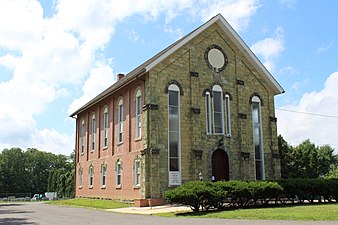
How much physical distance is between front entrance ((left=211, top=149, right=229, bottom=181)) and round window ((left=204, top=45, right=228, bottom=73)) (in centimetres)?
600

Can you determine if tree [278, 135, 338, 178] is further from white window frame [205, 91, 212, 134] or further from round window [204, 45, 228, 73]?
A: white window frame [205, 91, 212, 134]

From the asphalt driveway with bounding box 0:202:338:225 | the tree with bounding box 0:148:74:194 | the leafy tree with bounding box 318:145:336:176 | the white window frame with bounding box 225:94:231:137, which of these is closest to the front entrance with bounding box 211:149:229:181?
the white window frame with bounding box 225:94:231:137

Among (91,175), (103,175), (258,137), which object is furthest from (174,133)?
(91,175)

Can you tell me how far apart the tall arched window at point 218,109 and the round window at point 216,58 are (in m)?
1.50

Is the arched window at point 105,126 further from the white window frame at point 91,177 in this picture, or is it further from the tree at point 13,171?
the tree at point 13,171

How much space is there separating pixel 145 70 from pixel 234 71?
25.1ft

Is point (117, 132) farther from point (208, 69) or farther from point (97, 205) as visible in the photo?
point (208, 69)

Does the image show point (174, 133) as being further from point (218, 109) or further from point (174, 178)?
point (218, 109)

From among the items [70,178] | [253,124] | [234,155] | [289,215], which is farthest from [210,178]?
[70,178]

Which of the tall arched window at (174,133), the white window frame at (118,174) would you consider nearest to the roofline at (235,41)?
the tall arched window at (174,133)

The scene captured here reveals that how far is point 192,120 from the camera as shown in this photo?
27266mm

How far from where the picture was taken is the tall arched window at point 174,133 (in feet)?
85.1

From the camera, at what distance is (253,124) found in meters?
30.3

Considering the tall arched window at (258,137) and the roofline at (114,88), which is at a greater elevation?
the roofline at (114,88)
